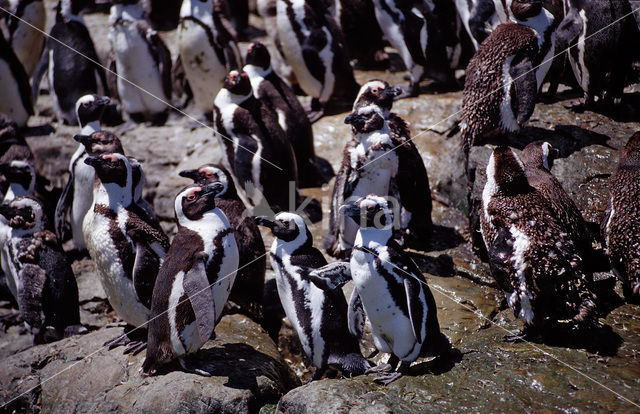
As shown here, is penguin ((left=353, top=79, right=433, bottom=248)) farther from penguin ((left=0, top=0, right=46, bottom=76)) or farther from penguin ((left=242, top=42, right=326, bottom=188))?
penguin ((left=0, top=0, right=46, bottom=76))

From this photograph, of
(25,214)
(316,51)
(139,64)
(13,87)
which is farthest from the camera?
(13,87)

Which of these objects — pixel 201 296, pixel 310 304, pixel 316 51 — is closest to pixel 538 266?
pixel 310 304

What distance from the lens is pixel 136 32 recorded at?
8469 millimetres

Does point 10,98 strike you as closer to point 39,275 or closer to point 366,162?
point 39,275

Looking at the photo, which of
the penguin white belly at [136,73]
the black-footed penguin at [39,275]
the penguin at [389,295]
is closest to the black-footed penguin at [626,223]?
the penguin at [389,295]

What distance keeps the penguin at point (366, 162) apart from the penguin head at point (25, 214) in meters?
2.41

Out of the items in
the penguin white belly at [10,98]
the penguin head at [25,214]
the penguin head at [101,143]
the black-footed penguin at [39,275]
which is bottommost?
the black-footed penguin at [39,275]

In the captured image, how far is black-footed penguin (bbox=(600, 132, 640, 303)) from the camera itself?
4.55 m

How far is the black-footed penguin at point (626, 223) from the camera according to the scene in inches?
179

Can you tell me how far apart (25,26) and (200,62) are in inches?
135

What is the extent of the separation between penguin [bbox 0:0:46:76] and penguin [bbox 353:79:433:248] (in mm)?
6356

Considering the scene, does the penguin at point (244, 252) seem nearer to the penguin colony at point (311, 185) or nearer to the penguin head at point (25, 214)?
the penguin colony at point (311, 185)

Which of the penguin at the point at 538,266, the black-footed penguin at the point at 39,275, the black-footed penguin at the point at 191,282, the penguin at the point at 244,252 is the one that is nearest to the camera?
the penguin at the point at 538,266

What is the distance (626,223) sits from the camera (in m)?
4.64
